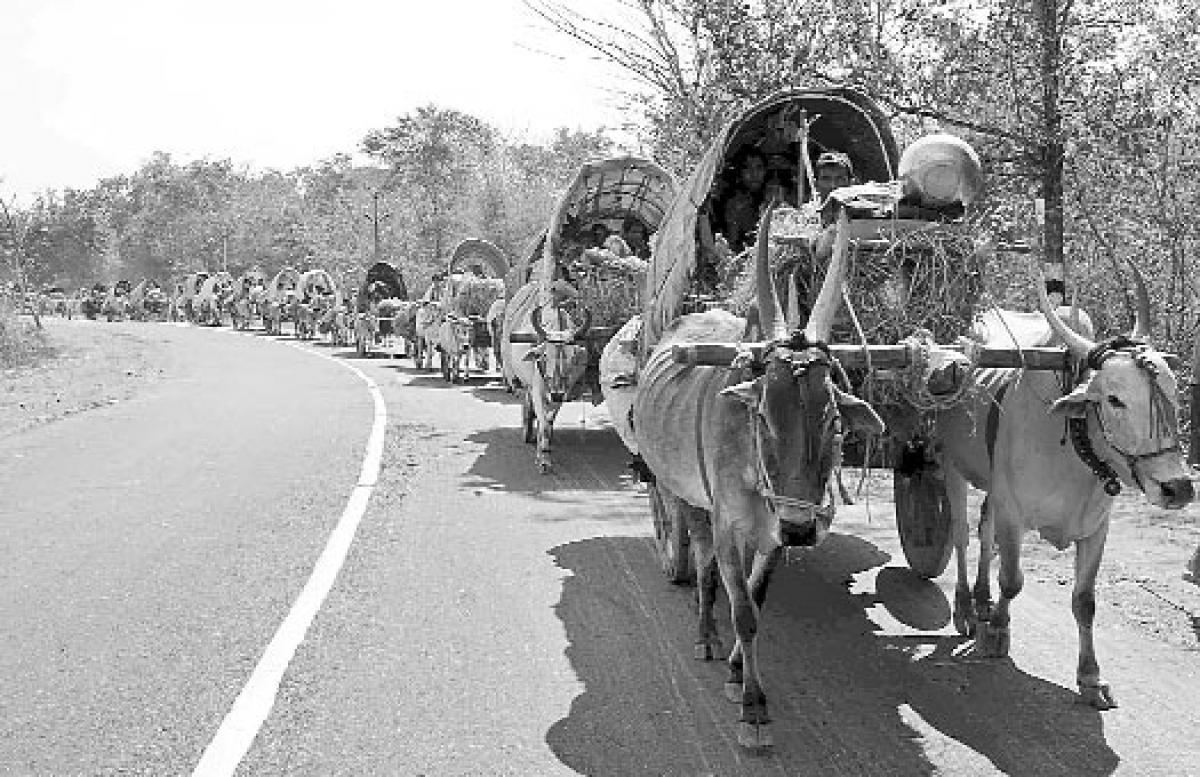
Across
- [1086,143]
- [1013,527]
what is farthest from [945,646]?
[1086,143]

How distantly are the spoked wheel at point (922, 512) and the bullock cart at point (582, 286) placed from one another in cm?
299

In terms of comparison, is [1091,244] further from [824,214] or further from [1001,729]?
[1001,729]

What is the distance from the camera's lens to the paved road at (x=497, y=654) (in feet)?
15.4

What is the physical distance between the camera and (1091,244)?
1438 cm

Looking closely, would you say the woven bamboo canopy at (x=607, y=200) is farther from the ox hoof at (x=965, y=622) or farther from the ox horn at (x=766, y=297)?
the ox horn at (x=766, y=297)

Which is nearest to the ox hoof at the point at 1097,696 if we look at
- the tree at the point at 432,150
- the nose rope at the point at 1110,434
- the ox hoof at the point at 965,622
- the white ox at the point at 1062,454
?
the white ox at the point at 1062,454

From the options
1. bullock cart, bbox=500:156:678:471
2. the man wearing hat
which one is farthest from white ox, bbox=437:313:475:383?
the man wearing hat

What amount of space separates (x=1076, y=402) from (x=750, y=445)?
1553 mm

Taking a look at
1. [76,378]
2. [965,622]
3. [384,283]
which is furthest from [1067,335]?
[384,283]

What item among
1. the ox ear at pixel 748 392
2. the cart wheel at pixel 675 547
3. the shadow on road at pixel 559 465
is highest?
the ox ear at pixel 748 392

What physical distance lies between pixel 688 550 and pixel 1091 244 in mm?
9488

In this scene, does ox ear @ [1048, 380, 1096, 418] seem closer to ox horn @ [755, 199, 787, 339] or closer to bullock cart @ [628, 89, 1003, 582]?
bullock cart @ [628, 89, 1003, 582]

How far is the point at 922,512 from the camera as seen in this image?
730 cm

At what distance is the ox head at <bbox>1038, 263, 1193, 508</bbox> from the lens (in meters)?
4.97
